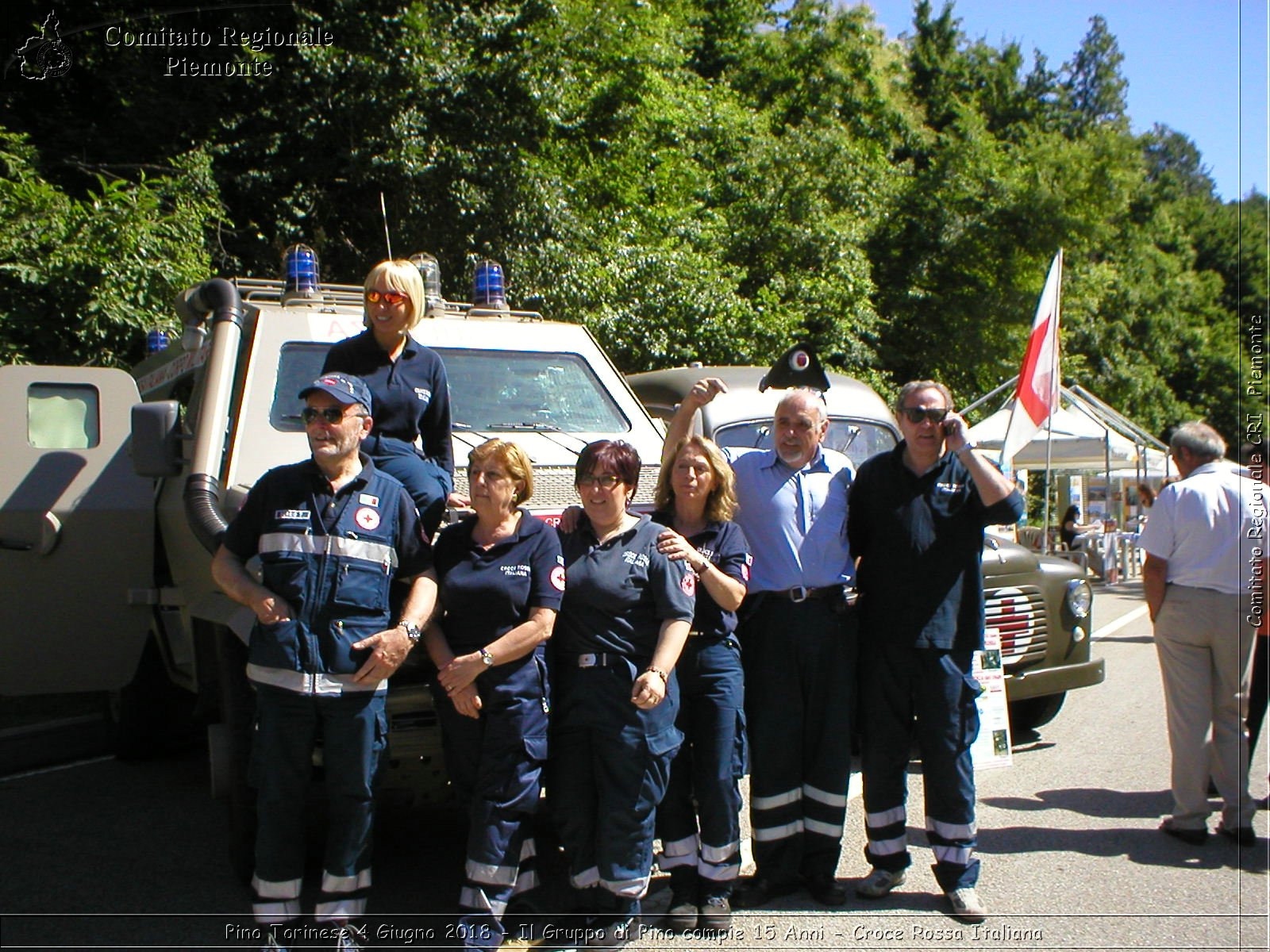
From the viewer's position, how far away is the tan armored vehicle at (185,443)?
5.20m

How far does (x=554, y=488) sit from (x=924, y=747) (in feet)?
6.54

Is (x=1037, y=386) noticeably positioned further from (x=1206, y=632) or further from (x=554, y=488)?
(x=554, y=488)

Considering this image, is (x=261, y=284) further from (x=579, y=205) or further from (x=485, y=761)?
(x=579, y=205)

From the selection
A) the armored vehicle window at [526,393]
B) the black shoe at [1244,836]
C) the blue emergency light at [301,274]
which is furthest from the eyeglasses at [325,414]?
the black shoe at [1244,836]

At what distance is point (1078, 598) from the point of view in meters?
6.92

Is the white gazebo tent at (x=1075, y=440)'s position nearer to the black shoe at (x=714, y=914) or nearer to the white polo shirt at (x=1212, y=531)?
the white polo shirt at (x=1212, y=531)

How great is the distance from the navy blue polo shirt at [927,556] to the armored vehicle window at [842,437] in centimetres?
352

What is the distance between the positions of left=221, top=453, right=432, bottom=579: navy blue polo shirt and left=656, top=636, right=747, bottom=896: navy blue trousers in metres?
1.08

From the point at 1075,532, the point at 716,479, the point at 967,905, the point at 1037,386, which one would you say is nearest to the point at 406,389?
the point at 716,479

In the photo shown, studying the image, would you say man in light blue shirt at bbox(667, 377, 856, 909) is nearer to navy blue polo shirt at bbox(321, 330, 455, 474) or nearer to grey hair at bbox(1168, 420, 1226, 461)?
navy blue polo shirt at bbox(321, 330, 455, 474)

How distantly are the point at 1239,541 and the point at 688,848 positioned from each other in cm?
289

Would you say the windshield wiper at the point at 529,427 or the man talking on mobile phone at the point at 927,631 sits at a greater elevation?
the windshield wiper at the point at 529,427

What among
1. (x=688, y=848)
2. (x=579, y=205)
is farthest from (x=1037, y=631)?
(x=579, y=205)

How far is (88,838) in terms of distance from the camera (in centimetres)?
550
